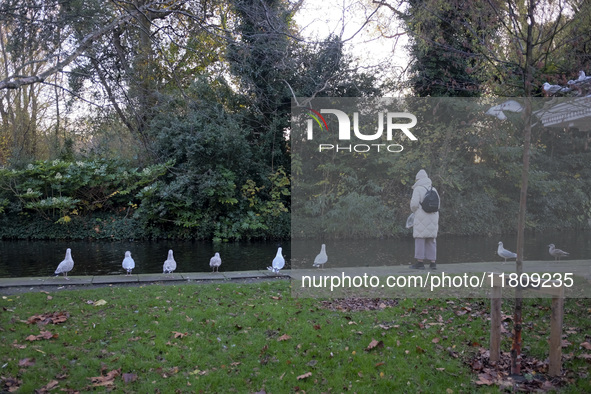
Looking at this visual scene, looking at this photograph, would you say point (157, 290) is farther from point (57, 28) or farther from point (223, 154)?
point (223, 154)

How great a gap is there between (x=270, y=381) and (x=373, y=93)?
14213mm

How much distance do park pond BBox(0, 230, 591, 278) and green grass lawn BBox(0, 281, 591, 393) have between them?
4755 millimetres

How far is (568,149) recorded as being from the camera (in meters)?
17.1

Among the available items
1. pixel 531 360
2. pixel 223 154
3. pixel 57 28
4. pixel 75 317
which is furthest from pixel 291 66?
pixel 531 360

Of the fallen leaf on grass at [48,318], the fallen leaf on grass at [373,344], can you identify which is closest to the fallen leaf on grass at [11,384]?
the fallen leaf on grass at [48,318]

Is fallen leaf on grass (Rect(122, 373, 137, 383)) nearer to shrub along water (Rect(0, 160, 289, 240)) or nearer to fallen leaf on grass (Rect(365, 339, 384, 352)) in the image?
fallen leaf on grass (Rect(365, 339, 384, 352))

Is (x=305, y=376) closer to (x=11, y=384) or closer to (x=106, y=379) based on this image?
(x=106, y=379)

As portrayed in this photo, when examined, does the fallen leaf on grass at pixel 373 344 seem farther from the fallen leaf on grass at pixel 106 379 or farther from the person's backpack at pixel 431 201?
the person's backpack at pixel 431 201

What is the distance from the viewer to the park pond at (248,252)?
11.0 m

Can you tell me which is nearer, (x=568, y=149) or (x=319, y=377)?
(x=319, y=377)

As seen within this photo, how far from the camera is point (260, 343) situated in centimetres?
455

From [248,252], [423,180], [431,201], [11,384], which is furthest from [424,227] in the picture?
[248,252]

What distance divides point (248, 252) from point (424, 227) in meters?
6.87

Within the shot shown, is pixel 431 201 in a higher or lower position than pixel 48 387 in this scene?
higher
